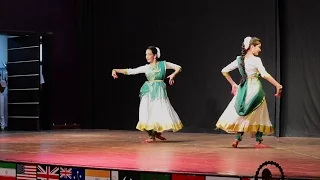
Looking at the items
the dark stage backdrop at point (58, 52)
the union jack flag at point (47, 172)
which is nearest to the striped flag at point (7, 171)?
the union jack flag at point (47, 172)

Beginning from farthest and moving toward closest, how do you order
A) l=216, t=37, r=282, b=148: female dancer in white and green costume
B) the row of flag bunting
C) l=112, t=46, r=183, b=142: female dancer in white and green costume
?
l=112, t=46, r=183, b=142: female dancer in white and green costume < l=216, t=37, r=282, b=148: female dancer in white and green costume < the row of flag bunting

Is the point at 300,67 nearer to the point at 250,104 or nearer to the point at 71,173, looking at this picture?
the point at 250,104

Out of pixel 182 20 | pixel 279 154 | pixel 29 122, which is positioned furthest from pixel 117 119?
pixel 279 154

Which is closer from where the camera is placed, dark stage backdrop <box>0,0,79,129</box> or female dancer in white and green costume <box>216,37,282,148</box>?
female dancer in white and green costume <box>216,37,282,148</box>

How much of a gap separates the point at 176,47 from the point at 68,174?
19.2ft

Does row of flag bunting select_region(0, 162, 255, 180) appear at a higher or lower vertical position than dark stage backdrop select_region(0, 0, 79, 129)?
lower

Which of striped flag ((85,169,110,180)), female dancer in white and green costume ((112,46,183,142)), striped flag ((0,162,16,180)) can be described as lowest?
striped flag ((0,162,16,180))

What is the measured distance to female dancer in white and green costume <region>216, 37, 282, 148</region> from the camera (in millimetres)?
5738

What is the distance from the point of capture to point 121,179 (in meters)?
3.62

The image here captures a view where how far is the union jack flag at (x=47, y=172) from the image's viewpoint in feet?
12.9

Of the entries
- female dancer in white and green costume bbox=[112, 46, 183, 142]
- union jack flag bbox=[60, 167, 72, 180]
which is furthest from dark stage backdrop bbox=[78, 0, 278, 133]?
union jack flag bbox=[60, 167, 72, 180]

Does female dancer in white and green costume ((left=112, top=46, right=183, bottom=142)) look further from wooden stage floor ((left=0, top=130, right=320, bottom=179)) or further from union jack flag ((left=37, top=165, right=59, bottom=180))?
union jack flag ((left=37, top=165, right=59, bottom=180))

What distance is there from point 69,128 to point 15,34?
2.14m

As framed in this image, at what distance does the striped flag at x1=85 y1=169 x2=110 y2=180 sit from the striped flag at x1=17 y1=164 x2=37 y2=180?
0.47 meters
